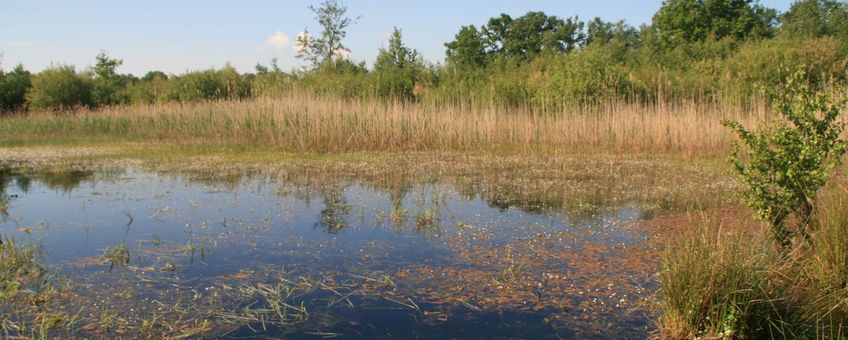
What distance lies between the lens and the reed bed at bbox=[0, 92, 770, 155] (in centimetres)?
1310

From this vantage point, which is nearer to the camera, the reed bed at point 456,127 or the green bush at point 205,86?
the reed bed at point 456,127

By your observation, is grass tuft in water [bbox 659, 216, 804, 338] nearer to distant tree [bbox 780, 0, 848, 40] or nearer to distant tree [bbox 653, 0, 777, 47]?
distant tree [bbox 780, 0, 848, 40]

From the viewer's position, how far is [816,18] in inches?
1624

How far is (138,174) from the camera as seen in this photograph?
36.3ft

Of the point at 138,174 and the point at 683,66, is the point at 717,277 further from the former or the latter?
the point at 683,66

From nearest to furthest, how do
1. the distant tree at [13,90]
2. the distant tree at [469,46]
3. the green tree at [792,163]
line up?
the green tree at [792,163] → the distant tree at [13,90] → the distant tree at [469,46]

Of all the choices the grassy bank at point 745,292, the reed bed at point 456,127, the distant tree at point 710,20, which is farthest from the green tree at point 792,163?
the distant tree at point 710,20

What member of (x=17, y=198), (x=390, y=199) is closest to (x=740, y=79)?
(x=390, y=199)

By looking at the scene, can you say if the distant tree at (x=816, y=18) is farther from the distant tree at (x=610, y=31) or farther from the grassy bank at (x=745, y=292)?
the grassy bank at (x=745, y=292)

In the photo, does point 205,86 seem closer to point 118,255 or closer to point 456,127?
point 456,127

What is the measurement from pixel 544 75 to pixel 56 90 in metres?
20.2

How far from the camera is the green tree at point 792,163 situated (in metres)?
4.43

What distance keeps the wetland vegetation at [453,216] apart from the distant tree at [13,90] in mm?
9383

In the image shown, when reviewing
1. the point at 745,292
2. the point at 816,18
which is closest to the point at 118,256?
the point at 745,292
